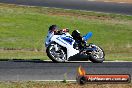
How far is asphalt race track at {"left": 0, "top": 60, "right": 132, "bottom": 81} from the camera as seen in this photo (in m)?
14.6

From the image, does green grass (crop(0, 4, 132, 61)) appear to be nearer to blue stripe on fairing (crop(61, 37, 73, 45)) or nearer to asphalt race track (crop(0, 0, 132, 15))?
asphalt race track (crop(0, 0, 132, 15))

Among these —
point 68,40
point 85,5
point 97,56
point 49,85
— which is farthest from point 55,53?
point 85,5

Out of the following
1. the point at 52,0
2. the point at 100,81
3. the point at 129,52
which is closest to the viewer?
the point at 100,81

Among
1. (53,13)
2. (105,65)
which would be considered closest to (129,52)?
(105,65)

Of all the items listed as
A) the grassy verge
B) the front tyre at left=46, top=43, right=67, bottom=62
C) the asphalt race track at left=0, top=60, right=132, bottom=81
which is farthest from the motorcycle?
the grassy verge

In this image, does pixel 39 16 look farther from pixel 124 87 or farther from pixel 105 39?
pixel 124 87

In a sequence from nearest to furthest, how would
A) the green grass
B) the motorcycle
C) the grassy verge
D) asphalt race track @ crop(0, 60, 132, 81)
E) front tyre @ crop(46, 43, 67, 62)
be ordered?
1. the grassy verge
2. asphalt race track @ crop(0, 60, 132, 81)
3. front tyre @ crop(46, 43, 67, 62)
4. the motorcycle
5. the green grass

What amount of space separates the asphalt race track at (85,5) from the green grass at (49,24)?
2.36m

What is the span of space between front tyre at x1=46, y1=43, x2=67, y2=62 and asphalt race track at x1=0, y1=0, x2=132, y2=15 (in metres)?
23.4

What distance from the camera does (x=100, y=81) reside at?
12086mm

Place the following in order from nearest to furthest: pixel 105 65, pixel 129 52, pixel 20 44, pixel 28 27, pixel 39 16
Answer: pixel 105 65
pixel 129 52
pixel 20 44
pixel 28 27
pixel 39 16

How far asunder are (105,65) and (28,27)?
17.6 meters

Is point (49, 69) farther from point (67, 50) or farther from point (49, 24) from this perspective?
point (49, 24)

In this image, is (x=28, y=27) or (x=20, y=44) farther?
(x=28, y=27)
